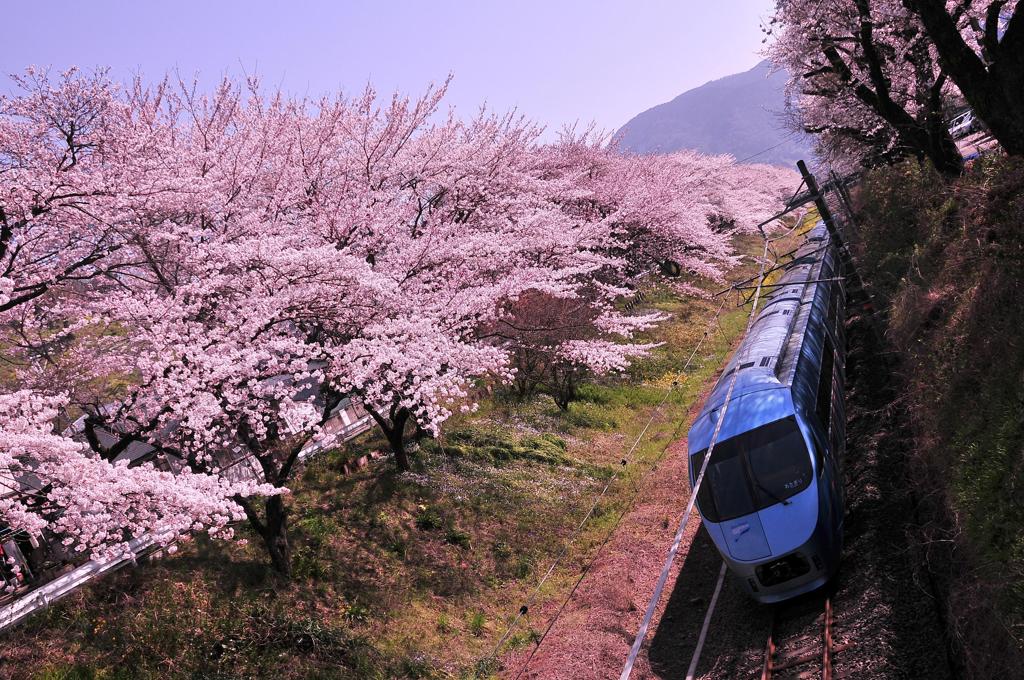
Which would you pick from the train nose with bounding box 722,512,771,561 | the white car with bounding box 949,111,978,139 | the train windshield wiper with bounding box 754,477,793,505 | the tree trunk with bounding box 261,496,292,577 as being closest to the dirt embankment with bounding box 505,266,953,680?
the train nose with bounding box 722,512,771,561

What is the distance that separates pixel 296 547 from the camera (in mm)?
12859

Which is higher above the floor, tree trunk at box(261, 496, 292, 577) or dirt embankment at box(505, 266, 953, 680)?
tree trunk at box(261, 496, 292, 577)

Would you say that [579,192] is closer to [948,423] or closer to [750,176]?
[948,423]

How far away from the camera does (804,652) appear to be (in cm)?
880

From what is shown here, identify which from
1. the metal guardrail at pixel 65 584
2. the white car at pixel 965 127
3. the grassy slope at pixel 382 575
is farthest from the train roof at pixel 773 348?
the metal guardrail at pixel 65 584

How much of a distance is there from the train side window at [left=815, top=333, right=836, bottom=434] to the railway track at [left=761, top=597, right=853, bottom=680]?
3384 mm

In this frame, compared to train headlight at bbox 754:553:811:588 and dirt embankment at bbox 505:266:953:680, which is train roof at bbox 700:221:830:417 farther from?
train headlight at bbox 754:553:811:588

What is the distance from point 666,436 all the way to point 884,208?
9.53 meters

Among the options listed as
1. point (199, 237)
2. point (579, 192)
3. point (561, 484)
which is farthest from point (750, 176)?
point (199, 237)

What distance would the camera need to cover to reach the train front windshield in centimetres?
976

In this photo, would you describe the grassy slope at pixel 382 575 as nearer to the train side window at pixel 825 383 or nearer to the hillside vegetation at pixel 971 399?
the train side window at pixel 825 383

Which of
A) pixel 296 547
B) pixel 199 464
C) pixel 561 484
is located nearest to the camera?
pixel 199 464

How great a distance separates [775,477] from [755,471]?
314mm

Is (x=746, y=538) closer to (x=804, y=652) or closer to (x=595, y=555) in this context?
(x=804, y=652)
